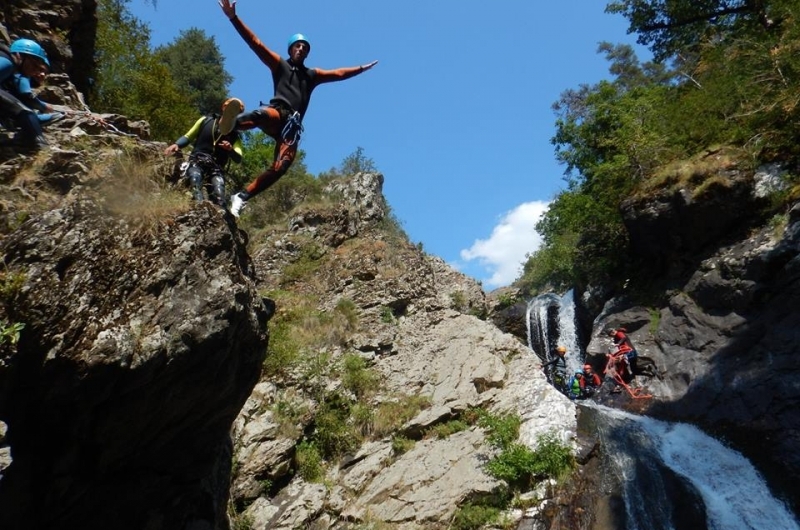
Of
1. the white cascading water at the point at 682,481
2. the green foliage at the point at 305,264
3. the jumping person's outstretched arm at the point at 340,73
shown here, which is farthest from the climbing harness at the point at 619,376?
the jumping person's outstretched arm at the point at 340,73

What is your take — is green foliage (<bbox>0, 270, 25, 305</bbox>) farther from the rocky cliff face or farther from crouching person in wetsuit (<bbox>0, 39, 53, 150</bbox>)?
crouching person in wetsuit (<bbox>0, 39, 53, 150</bbox>)

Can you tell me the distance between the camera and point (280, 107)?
21.4 ft

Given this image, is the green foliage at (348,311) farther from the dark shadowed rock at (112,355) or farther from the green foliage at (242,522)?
the dark shadowed rock at (112,355)

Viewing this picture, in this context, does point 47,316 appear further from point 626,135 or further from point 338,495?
point 626,135

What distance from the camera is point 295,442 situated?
408 inches

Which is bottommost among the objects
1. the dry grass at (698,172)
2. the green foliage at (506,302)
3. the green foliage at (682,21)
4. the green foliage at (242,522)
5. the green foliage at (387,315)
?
the green foliage at (242,522)

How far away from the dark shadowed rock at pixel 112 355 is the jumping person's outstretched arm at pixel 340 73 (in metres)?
2.33

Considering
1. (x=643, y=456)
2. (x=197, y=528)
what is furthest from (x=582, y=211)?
(x=197, y=528)

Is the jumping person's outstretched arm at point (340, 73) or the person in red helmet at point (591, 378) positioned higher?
the jumping person's outstretched arm at point (340, 73)

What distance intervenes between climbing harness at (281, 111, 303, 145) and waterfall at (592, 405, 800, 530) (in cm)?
786

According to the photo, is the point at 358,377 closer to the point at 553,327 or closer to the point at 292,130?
the point at 292,130

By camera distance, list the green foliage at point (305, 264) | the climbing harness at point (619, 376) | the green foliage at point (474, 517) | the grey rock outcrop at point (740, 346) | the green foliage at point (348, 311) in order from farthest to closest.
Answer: the green foliage at point (305, 264), the climbing harness at point (619, 376), the green foliage at point (348, 311), the grey rock outcrop at point (740, 346), the green foliage at point (474, 517)

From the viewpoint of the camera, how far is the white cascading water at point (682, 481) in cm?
895

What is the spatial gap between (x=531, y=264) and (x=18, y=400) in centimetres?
3653
